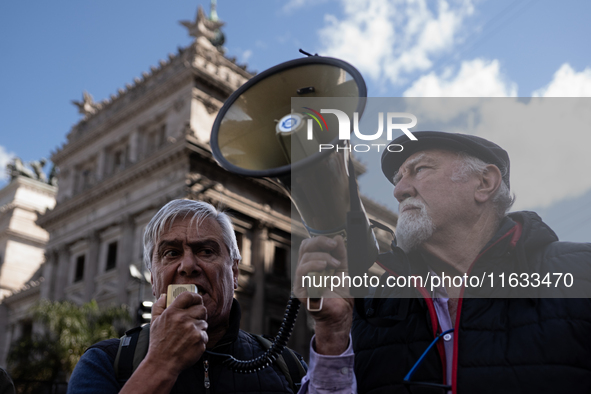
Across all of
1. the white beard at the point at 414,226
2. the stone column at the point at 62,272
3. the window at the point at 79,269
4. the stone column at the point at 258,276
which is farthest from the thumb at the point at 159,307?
the stone column at the point at 62,272

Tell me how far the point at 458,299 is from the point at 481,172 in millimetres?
531

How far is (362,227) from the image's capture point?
1.83 metres

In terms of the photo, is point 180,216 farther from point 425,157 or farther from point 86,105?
point 86,105

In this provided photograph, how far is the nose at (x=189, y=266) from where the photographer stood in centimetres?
247

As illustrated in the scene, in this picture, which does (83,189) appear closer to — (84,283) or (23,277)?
(84,283)

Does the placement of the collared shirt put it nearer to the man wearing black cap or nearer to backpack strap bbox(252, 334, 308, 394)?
the man wearing black cap

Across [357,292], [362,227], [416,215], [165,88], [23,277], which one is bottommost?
[357,292]

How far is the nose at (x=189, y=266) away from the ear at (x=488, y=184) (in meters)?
1.22

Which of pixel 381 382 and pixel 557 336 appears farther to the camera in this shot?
pixel 381 382

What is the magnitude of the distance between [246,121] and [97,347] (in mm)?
1147

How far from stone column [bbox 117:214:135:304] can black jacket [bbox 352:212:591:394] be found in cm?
2281

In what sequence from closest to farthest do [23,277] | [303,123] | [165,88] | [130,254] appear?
1. [303,123]
2. [130,254]
3. [165,88]
4. [23,277]

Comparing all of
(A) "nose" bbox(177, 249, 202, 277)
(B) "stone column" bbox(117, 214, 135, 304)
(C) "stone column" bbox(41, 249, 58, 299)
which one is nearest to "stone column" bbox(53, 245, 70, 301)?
(C) "stone column" bbox(41, 249, 58, 299)

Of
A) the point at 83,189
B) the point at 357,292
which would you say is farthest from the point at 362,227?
the point at 83,189
